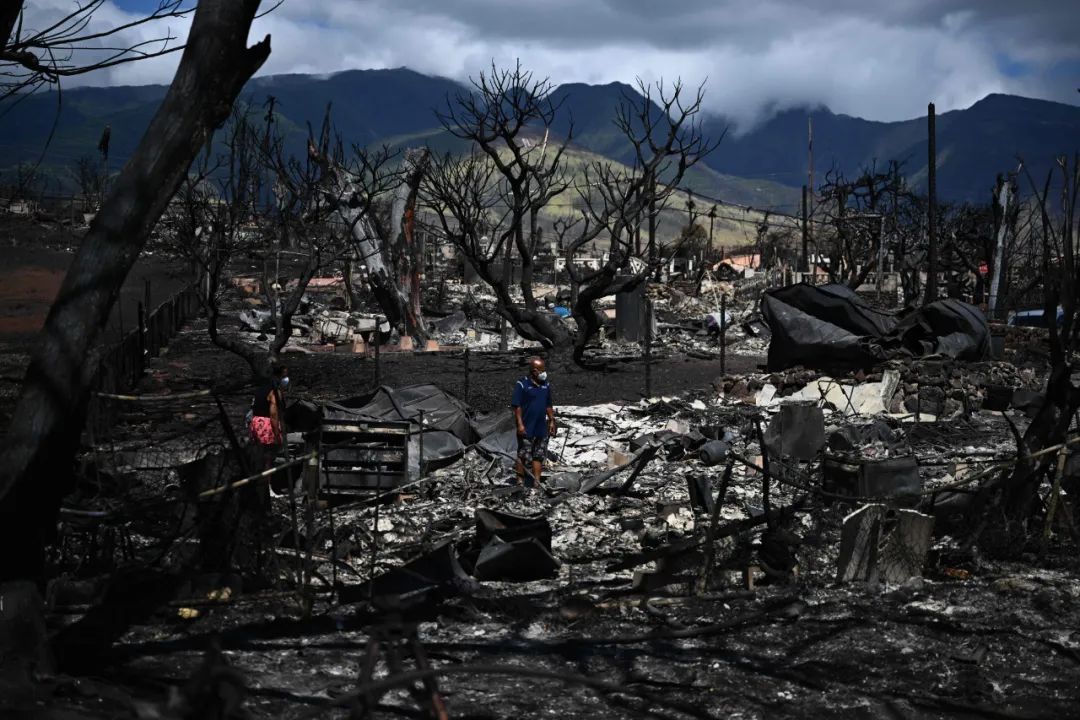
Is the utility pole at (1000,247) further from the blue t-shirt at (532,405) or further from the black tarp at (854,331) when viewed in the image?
the blue t-shirt at (532,405)

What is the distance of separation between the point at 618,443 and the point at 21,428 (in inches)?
338

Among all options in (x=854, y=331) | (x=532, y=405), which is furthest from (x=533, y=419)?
(x=854, y=331)

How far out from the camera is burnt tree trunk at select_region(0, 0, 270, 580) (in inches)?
188

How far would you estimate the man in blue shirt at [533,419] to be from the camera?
10.7 m

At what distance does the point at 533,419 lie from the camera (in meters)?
10.7

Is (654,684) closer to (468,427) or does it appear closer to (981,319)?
(468,427)

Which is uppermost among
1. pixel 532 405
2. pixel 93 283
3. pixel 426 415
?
pixel 93 283

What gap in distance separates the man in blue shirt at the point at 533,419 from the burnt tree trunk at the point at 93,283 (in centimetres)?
603

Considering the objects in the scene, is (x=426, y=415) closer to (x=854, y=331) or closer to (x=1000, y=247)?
(x=854, y=331)

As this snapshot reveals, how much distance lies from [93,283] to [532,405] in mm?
6244

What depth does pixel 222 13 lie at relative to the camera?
16.0 ft

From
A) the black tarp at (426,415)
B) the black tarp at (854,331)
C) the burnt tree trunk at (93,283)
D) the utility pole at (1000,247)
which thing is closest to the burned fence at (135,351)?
the burnt tree trunk at (93,283)

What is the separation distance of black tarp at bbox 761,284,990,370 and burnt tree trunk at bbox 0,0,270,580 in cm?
1402

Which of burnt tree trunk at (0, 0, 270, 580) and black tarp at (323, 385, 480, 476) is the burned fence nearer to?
burnt tree trunk at (0, 0, 270, 580)
